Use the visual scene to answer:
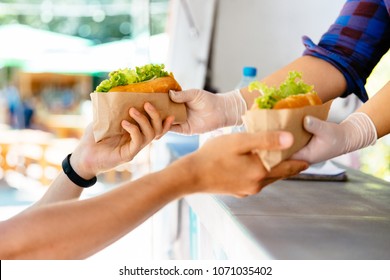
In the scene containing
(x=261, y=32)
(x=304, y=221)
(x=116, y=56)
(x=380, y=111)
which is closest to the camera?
(x=304, y=221)

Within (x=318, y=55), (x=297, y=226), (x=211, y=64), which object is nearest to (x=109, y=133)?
(x=297, y=226)

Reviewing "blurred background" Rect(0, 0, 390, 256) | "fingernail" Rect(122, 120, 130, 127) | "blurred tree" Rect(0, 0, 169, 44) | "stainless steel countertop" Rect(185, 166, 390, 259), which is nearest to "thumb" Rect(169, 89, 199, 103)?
"fingernail" Rect(122, 120, 130, 127)

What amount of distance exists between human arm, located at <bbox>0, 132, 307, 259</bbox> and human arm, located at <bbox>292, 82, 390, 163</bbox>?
0.33 ft

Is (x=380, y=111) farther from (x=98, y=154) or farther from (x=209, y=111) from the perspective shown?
(x=98, y=154)

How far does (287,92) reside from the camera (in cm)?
125

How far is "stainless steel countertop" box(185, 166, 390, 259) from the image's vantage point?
107 centimetres

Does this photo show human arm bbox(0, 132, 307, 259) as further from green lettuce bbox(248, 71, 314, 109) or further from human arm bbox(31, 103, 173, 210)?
human arm bbox(31, 103, 173, 210)

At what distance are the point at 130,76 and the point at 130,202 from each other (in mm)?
542

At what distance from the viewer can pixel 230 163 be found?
1.16 meters

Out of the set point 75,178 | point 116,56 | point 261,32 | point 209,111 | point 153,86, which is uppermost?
point 153,86

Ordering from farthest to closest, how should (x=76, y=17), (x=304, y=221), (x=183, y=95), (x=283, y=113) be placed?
(x=76, y=17), (x=183, y=95), (x=304, y=221), (x=283, y=113)

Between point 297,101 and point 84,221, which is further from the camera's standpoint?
point 297,101

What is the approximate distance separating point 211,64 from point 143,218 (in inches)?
167

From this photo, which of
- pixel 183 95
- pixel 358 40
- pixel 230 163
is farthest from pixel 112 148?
pixel 358 40
